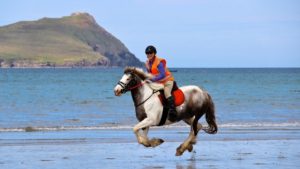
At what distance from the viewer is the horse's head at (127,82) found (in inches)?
661

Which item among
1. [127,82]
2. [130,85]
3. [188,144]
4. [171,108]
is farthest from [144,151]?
[127,82]

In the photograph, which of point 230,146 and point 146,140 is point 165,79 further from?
point 230,146

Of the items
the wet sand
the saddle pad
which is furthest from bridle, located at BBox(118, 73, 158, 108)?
the wet sand

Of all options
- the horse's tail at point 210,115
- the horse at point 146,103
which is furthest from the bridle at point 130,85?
the horse's tail at point 210,115

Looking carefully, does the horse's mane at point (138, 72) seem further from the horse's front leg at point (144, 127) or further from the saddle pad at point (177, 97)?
the horse's front leg at point (144, 127)

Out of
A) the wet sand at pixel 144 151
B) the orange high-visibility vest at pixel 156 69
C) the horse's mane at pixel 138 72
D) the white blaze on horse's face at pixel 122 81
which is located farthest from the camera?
the orange high-visibility vest at pixel 156 69

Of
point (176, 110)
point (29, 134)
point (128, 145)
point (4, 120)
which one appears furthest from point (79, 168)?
point (4, 120)

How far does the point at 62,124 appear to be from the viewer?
110ft

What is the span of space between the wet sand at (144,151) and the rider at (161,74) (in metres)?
1.17

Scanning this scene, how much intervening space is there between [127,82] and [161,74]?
2.95 ft

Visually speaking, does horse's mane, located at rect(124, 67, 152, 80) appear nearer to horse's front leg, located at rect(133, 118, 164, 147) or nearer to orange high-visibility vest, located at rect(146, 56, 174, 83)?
orange high-visibility vest, located at rect(146, 56, 174, 83)

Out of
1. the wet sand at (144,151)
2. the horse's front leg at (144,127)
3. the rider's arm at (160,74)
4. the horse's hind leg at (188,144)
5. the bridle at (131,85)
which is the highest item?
the rider's arm at (160,74)

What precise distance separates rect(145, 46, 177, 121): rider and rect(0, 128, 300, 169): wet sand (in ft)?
3.84

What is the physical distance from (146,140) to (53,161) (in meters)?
2.03
